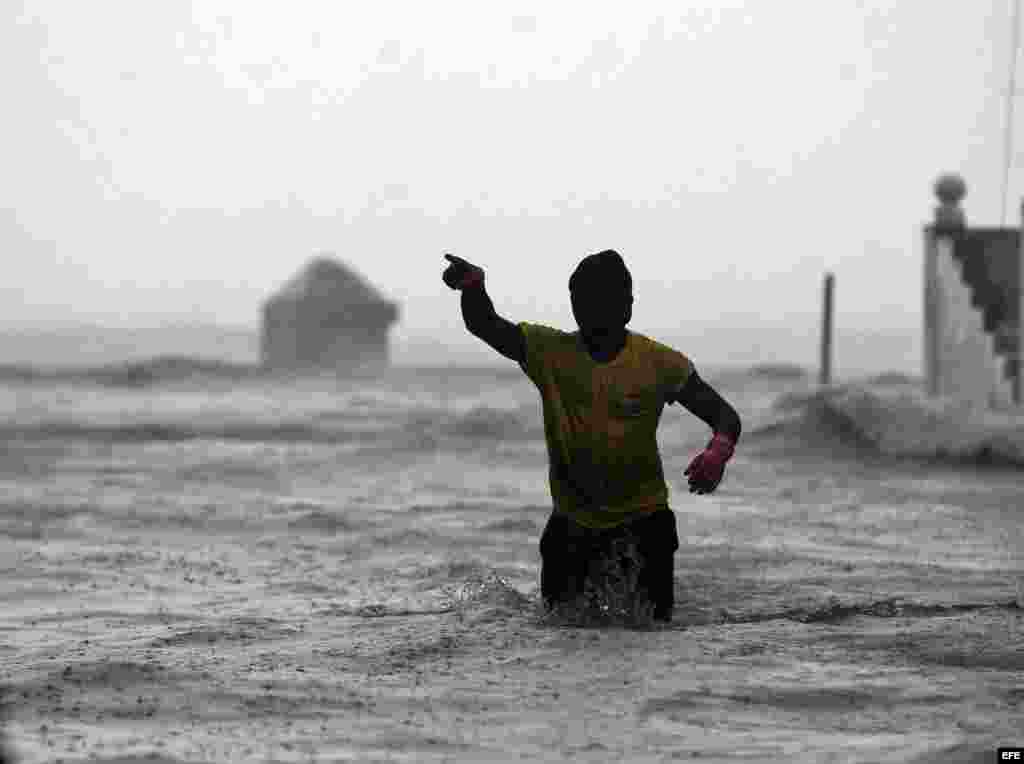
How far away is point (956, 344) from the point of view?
2222 cm

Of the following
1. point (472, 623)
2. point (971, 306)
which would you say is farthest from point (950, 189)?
point (472, 623)

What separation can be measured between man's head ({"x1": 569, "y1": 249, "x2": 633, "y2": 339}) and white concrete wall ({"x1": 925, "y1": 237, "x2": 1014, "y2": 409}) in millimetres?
14413

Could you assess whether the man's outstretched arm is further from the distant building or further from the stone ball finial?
the distant building

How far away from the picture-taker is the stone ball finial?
2220cm

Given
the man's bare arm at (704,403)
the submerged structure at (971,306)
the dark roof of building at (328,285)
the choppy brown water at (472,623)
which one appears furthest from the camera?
the dark roof of building at (328,285)

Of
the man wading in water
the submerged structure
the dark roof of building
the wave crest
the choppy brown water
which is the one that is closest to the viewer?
the choppy brown water

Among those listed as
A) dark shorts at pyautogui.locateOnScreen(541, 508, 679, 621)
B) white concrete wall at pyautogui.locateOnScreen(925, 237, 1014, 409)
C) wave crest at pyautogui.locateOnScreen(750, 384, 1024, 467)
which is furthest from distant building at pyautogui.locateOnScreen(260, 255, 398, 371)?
dark shorts at pyautogui.locateOnScreen(541, 508, 679, 621)

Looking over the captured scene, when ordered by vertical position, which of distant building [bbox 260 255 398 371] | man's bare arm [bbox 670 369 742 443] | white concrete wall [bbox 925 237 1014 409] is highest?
man's bare arm [bbox 670 369 742 443]

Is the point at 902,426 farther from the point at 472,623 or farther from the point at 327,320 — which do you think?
the point at 327,320

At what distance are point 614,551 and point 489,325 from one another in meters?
1.00

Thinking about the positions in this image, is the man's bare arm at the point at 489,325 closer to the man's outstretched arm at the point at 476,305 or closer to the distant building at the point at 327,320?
the man's outstretched arm at the point at 476,305

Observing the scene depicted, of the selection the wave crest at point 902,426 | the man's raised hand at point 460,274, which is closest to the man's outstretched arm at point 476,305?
the man's raised hand at point 460,274

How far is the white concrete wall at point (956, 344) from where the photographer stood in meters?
20.9

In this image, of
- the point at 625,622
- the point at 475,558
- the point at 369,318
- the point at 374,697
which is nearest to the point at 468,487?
the point at 475,558
